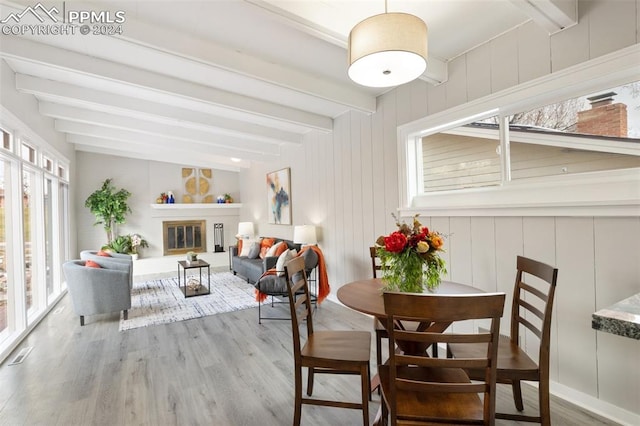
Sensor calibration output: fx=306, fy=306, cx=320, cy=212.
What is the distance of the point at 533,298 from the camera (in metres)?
2.28

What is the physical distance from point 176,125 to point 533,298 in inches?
207

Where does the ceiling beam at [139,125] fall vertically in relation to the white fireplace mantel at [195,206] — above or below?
above

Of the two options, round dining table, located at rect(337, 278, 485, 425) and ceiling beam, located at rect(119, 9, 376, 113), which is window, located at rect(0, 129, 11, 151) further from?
round dining table, located at rect(337, 278, 485, 425)

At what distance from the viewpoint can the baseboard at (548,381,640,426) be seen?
185cm

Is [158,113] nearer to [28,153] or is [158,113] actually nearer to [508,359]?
[28,153]

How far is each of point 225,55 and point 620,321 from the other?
9.56ft

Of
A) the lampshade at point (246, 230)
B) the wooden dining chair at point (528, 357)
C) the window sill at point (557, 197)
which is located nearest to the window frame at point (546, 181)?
the window sill at point (557, 197)

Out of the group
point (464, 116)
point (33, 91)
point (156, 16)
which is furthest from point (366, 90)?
point (33, 91)

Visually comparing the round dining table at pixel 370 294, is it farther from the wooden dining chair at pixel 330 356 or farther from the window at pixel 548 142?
the window at pixel 548 142

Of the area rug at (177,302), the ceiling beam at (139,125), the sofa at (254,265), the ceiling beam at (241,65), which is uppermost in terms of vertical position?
the ceiling beam at (139,125)

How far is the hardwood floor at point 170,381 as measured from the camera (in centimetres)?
201

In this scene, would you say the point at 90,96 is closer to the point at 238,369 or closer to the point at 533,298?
the point at 238,369

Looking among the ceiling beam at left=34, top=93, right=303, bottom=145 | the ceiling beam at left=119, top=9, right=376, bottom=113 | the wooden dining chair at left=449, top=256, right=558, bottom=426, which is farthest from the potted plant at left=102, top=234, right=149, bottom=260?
the wooden dining chair at left=449, top=256, right=558, bottom=426

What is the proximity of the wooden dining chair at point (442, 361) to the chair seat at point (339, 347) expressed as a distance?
1.32 feet
